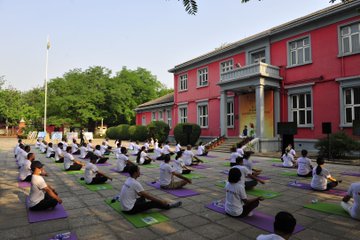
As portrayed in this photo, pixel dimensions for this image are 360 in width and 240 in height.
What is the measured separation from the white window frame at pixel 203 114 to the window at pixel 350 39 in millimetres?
12860

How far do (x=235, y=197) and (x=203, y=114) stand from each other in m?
21.6

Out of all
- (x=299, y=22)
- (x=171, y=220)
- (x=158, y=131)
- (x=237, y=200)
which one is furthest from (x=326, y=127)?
(x=158, y=131)

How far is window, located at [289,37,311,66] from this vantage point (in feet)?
60.1

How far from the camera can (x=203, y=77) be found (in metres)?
27.1

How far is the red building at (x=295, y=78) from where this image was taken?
16047mm

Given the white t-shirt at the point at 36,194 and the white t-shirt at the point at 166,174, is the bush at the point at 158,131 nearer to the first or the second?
the white t-shirt at the point at 166,174

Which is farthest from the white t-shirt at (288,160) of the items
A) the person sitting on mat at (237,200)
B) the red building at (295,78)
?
the person sitting on mat at (237,200)

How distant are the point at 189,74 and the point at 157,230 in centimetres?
2531

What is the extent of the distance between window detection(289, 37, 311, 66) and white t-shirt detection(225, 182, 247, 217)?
15.8 m

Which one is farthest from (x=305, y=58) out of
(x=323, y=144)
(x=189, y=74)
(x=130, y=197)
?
(x=130, y=197)

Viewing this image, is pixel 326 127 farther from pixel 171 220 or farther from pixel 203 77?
pixel 203 77

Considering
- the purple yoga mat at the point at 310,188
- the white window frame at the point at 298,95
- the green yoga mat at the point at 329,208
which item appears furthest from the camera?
the white window frame at the point at 298,95

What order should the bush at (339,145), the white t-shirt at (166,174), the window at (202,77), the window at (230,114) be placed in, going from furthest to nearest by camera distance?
the window at (202,77)
the window at (230,114)
the bush at (339,145)
the white t-shirt at (166,174)

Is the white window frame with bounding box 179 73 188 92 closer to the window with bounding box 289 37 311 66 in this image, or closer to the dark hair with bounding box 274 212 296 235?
the window with bounding box 289 37 311 66
